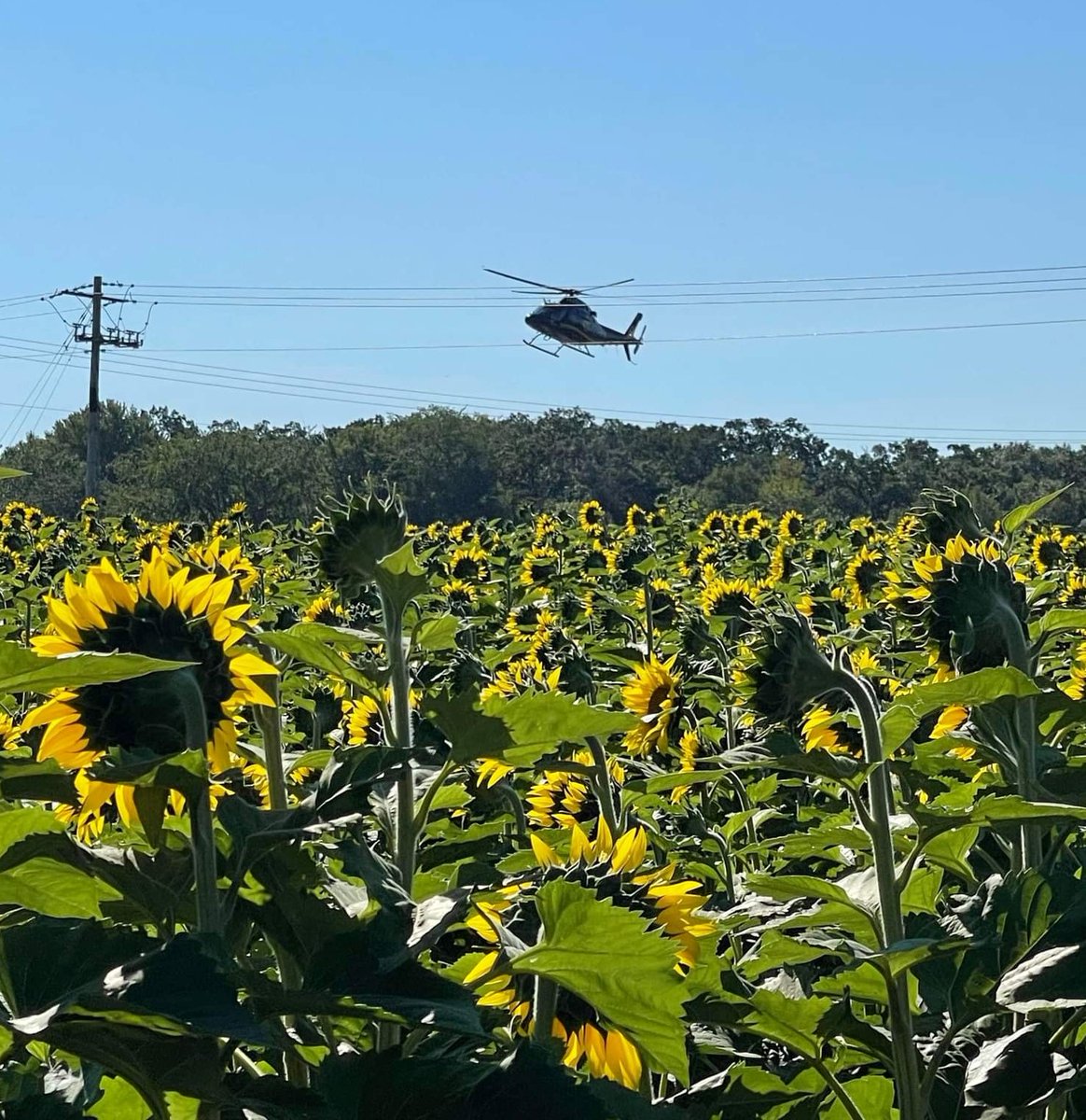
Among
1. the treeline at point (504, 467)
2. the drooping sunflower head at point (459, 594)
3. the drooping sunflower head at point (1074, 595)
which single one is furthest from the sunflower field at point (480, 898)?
the treeline at point (504, 467)

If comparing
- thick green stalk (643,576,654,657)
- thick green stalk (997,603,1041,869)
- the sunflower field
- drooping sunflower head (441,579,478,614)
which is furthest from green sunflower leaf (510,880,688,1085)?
drooping sunflower head (441,579,478,614)

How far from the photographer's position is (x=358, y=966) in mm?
1382

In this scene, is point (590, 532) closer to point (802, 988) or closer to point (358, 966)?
point (802, 988)

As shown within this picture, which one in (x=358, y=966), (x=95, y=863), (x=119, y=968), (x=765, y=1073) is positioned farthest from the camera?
(x=765, y=1073)

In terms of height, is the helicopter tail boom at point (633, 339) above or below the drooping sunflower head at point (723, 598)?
above

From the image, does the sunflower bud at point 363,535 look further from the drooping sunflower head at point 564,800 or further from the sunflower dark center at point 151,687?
the drooping sunflower head at point 564,800

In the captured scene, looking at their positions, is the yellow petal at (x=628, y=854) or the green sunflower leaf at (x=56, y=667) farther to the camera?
the yellow petal at (x=628, y=854)

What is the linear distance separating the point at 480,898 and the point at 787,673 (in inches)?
25.2

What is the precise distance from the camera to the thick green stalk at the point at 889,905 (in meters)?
1.82

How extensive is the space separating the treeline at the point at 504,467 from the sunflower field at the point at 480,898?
2543 centimetres

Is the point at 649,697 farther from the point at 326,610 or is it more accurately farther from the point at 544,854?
the point at 326,610

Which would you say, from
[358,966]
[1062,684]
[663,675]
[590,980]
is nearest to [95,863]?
[358,966]

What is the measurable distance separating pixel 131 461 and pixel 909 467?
25585 mm

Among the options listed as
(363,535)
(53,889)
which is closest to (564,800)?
(363,535)
